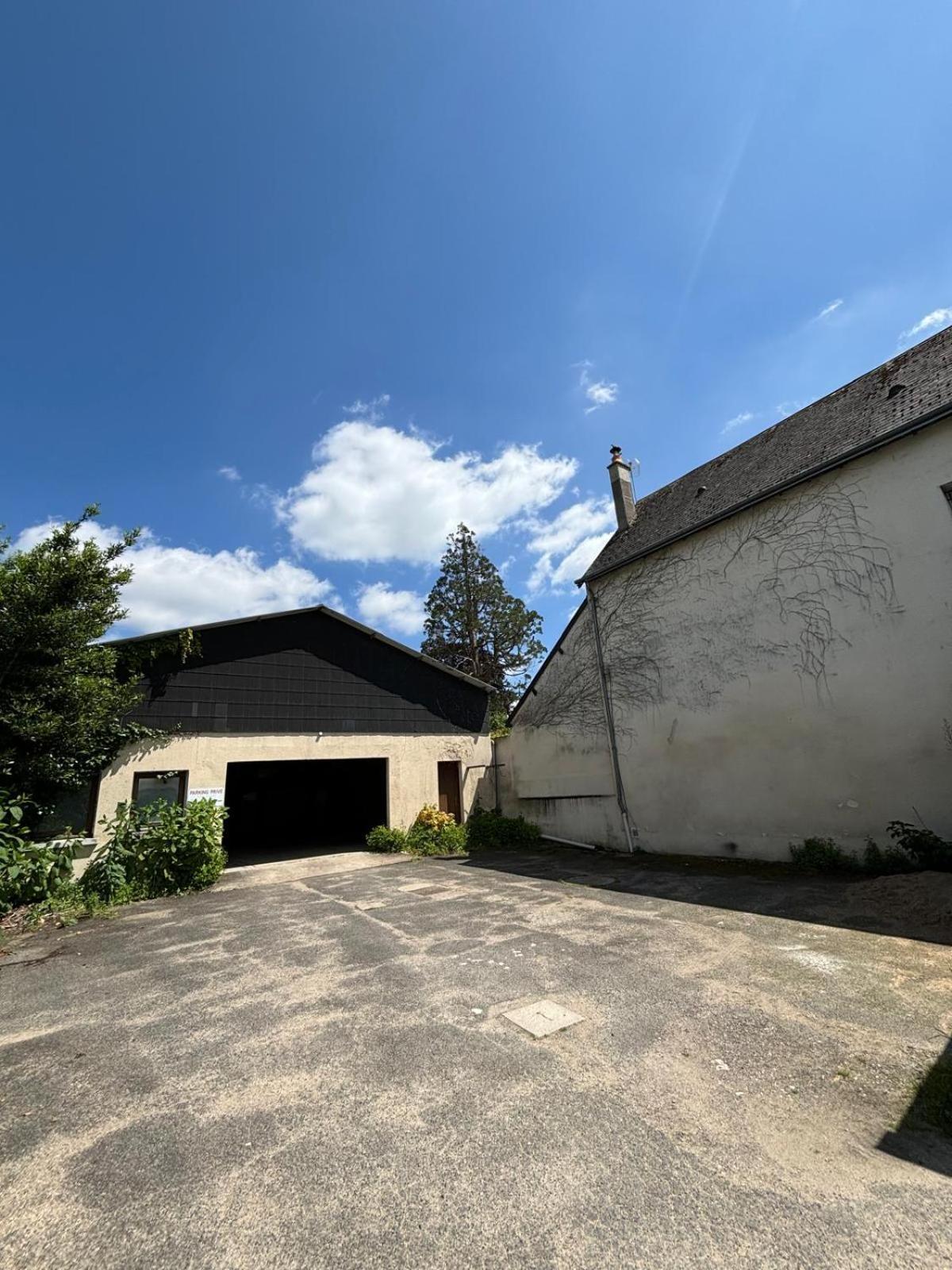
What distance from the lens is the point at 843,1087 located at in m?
3.02

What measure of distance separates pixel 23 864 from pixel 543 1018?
8.58 m

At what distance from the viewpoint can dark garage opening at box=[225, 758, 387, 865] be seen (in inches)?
704

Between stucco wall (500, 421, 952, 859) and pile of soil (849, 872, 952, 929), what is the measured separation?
5.67 feet

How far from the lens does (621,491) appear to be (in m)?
15.9

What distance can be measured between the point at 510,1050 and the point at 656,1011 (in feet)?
4.16

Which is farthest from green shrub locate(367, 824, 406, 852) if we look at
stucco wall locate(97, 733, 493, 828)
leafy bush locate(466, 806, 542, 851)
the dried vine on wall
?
the dried vine on wall

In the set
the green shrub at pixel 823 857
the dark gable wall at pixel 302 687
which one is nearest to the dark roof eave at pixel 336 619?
the dark gable wall at pixel 302 687

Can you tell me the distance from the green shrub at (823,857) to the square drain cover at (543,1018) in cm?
708

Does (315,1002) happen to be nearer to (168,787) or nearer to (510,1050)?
(510,1050)

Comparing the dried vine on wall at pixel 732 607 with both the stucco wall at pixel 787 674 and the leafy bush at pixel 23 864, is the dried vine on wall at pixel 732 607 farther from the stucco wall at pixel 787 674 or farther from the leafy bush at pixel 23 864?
the leafy bush at pixel 23 864

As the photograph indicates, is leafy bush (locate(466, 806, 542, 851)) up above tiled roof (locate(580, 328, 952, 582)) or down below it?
below

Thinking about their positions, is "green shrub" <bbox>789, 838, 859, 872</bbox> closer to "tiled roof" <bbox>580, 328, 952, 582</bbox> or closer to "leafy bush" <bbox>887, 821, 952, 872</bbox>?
"leafy bush" <bbox>887, 821, 952, 872</bbox>

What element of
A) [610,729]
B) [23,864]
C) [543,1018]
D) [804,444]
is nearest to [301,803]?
[23,864]

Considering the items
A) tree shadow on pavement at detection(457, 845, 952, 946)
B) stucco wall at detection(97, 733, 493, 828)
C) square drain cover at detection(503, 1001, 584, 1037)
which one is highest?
stucco wall at detection(97, 733, 493, 828)
